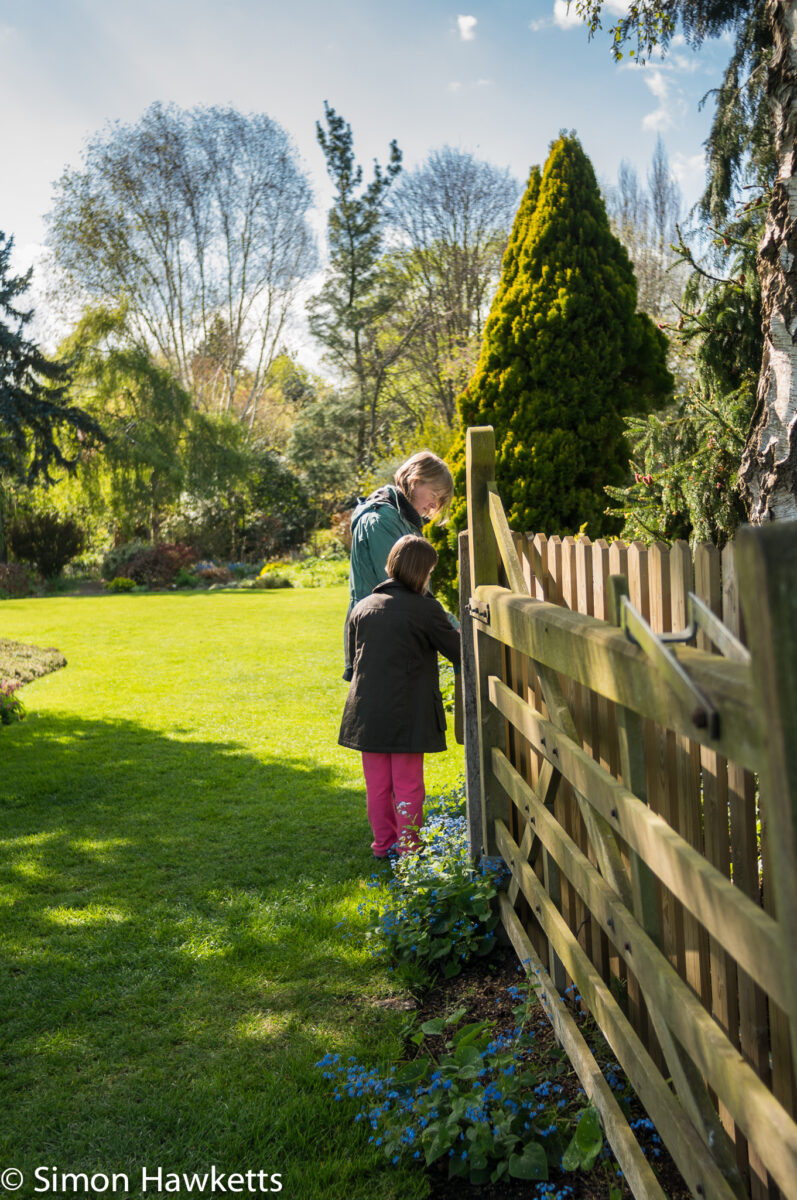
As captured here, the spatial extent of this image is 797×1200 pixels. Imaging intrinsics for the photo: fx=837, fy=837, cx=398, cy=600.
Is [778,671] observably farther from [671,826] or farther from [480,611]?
[480,611]

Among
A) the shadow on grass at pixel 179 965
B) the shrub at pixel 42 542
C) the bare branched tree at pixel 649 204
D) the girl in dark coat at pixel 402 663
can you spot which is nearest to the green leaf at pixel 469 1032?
the shadow on grass at pixel 179 965

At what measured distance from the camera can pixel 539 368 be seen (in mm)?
7145

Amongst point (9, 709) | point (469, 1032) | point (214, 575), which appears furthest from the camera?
point (214, 575)

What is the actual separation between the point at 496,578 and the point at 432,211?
84.0 feet

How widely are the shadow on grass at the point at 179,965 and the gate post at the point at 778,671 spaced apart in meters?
1.93

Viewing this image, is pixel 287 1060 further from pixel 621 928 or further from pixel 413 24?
pixel 413 24

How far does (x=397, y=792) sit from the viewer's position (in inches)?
161

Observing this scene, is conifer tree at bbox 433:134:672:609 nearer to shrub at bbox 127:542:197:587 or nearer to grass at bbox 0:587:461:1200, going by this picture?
grass at bbox 0:587:461:1200

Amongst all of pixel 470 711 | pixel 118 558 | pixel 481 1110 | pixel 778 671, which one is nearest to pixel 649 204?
pixel 118 558

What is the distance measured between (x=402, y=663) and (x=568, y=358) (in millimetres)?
4229

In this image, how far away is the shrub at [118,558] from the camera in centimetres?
2269

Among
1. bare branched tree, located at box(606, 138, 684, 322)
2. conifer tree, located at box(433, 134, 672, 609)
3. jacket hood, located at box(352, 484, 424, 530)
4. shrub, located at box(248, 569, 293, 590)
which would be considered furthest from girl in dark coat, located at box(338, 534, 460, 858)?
bare branched tree, located at box(606, 138, 684, 322)

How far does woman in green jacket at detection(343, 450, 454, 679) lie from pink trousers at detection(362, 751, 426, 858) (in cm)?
47

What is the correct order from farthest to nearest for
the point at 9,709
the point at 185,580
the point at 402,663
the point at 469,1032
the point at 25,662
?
the point at 185,580
the point at 25,662
the point at 9,709
the point at 402,663
the point at 469,1032
